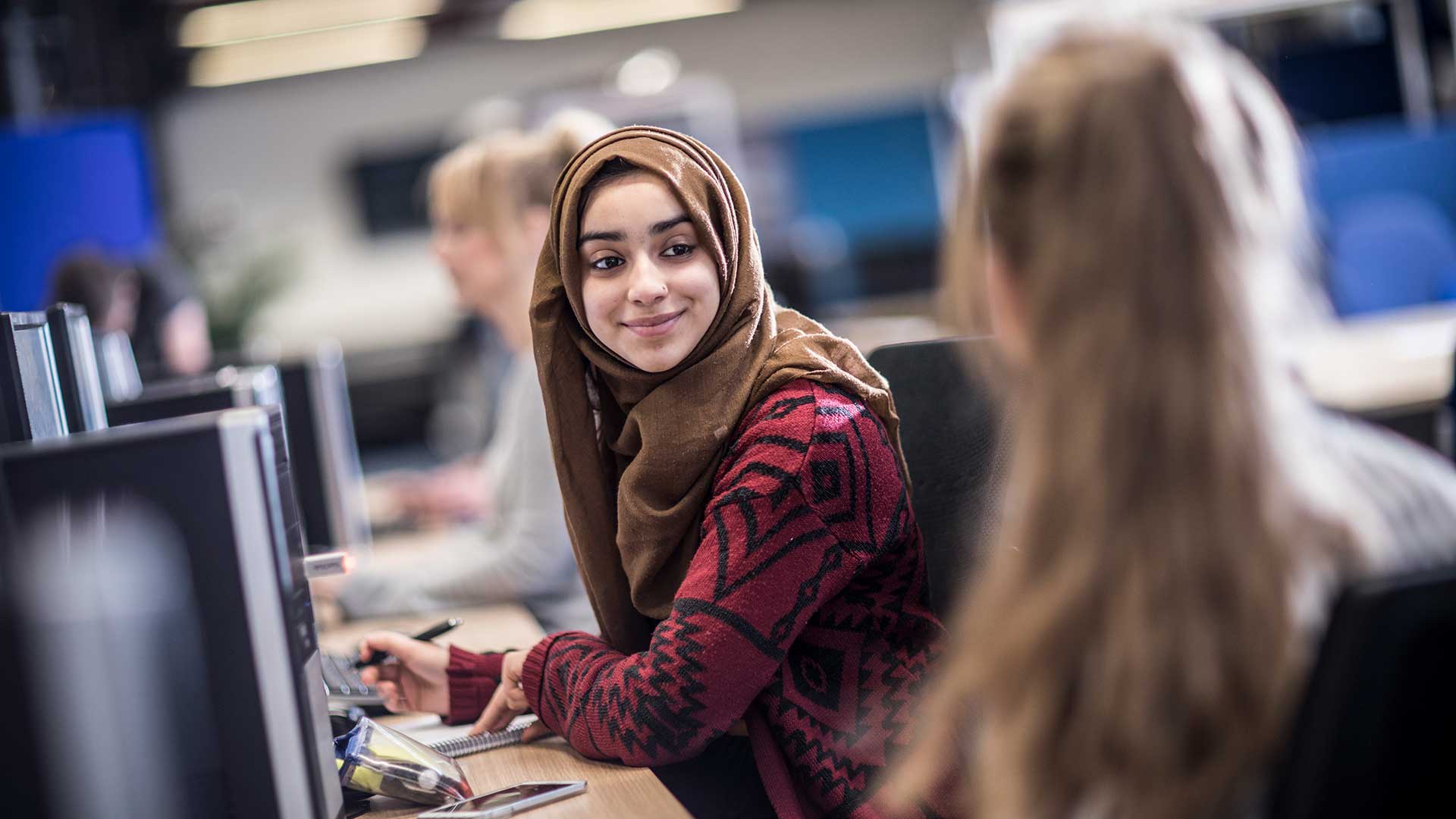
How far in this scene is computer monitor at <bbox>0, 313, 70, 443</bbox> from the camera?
116 centimetres

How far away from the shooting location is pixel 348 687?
1.61 metres

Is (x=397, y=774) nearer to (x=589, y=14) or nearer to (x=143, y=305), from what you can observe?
(x=143, y=305)

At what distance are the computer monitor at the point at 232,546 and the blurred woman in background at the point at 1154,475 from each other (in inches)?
21.3

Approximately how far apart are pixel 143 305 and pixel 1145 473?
3.69 metres

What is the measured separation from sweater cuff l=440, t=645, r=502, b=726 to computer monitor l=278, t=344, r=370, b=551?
109 cm

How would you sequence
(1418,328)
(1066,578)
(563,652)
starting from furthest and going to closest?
1. (1418,328)
2. (563,652)
3. (1066,578)

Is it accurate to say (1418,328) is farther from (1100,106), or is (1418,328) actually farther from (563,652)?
(1100,106)

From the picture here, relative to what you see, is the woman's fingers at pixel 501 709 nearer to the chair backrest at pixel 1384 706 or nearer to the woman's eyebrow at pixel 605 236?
the woman's eyebrow at pixel 605 236

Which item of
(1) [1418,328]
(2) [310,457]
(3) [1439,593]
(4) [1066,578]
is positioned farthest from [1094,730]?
(1) [1418,328]

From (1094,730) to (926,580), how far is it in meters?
0.74

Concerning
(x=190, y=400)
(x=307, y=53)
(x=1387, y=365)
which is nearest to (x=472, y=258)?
(x=190, y=400)

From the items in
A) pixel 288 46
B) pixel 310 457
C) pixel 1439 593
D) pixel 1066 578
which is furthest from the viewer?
pixel 288 46

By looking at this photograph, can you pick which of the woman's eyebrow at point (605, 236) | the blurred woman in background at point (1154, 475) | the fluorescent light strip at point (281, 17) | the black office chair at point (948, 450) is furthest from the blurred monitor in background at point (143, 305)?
the fluorescent light strip at point (281, 17)

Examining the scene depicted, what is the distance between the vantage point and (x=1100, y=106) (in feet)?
2.36
